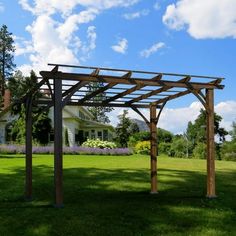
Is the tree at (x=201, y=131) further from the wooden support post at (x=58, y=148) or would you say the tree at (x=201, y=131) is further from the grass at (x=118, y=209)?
the wooden support post at (x=58, y=148)

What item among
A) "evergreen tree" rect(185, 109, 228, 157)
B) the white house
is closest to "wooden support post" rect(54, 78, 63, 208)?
the white house

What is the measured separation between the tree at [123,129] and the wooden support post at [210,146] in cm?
3848

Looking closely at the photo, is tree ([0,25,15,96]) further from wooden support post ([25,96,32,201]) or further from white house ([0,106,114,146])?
wooden support post ([25,96,32,201])

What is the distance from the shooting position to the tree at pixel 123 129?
165 feet

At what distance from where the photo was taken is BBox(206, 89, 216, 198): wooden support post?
410 inches

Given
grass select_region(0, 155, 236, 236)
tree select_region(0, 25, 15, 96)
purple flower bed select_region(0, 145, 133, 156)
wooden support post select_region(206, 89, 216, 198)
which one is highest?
tree select_region(0, 25, 15, 96)

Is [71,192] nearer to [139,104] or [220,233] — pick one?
[139,104]

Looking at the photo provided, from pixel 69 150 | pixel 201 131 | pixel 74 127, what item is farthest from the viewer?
pixel 201 131

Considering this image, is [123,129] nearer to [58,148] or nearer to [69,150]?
[69,150]

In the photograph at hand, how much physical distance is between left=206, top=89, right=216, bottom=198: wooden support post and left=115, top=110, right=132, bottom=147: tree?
38.5 m

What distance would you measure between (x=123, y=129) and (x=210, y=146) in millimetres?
40729

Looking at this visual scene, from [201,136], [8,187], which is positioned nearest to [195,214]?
[8,187]

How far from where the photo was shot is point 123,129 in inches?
2018

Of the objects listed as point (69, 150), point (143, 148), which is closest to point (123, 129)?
point (143, 148)
